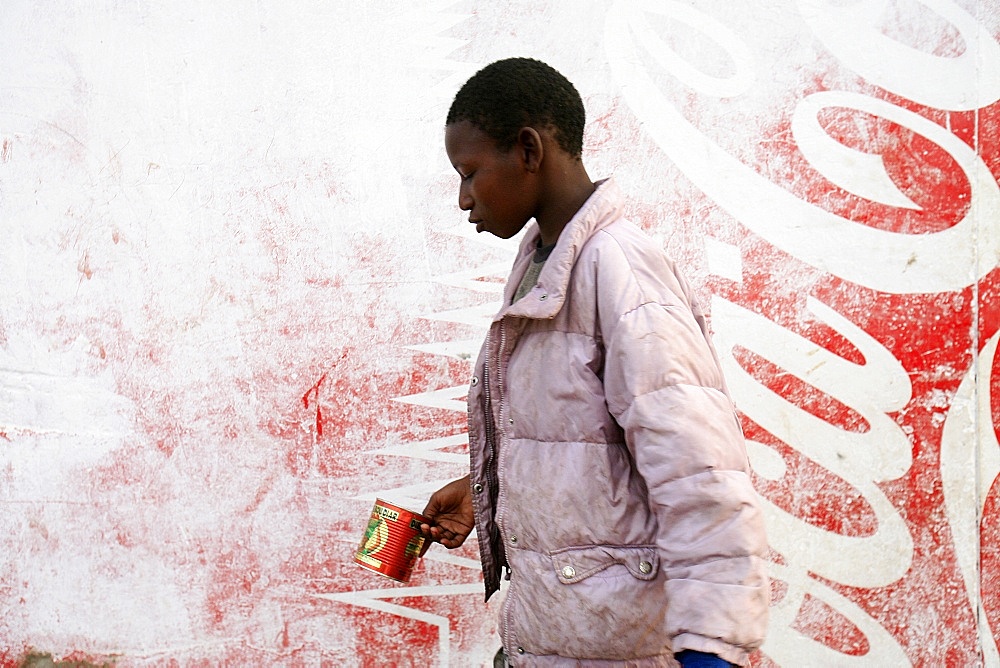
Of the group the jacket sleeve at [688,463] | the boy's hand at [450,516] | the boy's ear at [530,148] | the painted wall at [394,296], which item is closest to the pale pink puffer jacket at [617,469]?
the jacket sleeve at [688,463]

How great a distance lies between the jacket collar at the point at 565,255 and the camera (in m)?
1.59

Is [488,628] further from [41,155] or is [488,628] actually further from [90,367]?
[41,155]

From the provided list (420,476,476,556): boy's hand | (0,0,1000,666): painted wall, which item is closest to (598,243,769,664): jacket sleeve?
(420,476,476,556): boy's hand

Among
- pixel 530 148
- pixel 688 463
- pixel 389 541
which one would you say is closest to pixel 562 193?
pixel 530 148

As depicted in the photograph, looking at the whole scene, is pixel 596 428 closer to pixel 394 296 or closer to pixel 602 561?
pixel 602 561

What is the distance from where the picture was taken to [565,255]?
160 cm

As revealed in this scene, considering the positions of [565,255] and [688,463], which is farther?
[565,255]

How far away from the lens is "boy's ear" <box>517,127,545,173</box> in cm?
165

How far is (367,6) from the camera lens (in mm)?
2822

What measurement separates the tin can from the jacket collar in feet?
→ 2.08

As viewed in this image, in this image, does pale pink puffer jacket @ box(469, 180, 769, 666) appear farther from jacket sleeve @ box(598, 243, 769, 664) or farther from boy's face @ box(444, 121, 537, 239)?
A: boy's face @ box(444, 121, 537, 239)

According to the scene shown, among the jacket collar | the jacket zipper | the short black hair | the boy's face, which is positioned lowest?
the jacket zipper

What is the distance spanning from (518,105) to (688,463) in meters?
0.73

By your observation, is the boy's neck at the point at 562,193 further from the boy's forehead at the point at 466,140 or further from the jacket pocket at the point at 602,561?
the jacket pocket at the point at 602,561
